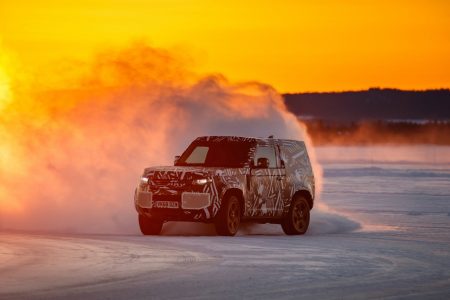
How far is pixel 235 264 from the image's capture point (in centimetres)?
1691

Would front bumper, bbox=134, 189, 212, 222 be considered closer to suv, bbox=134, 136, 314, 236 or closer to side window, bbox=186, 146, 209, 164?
suv, bbox=134, 136, 314, 236

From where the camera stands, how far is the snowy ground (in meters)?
13.8

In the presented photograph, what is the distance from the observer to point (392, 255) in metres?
18.7

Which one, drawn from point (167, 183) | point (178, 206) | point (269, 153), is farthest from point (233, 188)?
point (269, 153)

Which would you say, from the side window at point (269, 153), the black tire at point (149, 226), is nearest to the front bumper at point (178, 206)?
the black tire at point (149, 226)

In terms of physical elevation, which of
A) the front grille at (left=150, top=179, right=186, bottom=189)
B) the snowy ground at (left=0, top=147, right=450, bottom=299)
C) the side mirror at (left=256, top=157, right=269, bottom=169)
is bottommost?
the snowy ground at (left=0, top=147, right=450, bottom=299)

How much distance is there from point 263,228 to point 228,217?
11.6 feet

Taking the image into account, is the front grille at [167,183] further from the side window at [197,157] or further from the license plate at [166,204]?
the side window at [197,157]

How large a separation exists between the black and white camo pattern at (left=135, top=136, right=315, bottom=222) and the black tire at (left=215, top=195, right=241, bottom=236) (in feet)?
0.42

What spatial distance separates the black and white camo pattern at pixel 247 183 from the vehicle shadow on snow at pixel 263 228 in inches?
38.5

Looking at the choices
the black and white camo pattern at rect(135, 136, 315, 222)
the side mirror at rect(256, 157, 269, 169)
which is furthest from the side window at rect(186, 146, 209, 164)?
the side mirror at rect(256, 157, 269, 169)

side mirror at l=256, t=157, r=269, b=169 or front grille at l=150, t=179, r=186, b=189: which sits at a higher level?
side mirror at l=256, t=157, r=269, b=169

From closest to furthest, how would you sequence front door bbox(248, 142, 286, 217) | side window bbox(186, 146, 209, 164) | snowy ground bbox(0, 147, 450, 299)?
snowy ground bbox(0, 147, 450, 299) → front door bbox(248, 142, 286, 217) → side window bbox(186, 146, 209, 164)

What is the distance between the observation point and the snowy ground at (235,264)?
1381 centimetres
